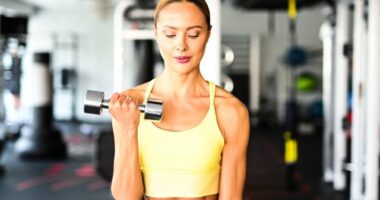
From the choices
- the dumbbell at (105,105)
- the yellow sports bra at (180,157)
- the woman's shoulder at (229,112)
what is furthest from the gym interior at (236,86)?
the woman's shoulder at (229,112)

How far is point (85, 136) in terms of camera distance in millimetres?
7379

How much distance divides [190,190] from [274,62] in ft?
26.7

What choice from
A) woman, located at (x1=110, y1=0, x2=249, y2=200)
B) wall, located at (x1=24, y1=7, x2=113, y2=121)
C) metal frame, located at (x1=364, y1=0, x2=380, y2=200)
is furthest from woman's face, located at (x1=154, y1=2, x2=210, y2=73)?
wall, located at (x1=24, y1=7, x2=113, y2=121)

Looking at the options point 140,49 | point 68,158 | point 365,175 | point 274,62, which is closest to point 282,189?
point 365,175

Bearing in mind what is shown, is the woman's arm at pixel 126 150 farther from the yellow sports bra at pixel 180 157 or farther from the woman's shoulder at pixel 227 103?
the woman's shoulder at pixel 227 103

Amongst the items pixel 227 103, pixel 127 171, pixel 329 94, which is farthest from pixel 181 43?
pixel 329 94

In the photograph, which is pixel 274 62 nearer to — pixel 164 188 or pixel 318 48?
pixel 318 48

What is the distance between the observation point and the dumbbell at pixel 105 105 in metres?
0.85

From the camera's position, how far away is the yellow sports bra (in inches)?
35.2

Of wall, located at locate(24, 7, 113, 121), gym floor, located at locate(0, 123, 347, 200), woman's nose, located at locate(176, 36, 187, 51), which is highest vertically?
wall, located at locate(24, 7, 113, 121)

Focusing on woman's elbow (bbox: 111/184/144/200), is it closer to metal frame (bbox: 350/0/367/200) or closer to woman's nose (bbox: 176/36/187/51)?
woman's nose (bbox: 176/36/187/51)

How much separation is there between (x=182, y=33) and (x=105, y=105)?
193 millimetres

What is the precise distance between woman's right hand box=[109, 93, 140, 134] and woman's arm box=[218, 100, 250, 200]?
174 mm

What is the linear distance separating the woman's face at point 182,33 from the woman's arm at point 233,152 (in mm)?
125
